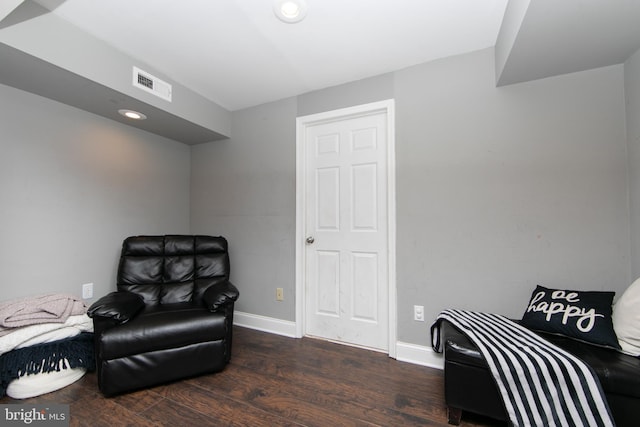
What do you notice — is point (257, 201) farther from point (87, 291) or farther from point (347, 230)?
point (87, 291)

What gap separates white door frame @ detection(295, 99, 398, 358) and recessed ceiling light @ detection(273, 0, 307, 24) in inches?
33.4

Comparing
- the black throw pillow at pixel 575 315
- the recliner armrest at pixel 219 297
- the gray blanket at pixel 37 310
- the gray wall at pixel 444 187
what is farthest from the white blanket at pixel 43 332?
the black throw pillow at pixel 575 315

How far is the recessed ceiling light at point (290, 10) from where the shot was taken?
145cm

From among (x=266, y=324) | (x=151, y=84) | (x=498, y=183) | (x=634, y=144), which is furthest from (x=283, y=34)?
(x=266, y=324)

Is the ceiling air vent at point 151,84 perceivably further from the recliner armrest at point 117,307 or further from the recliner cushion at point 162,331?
the recliner cushion at point 162,331

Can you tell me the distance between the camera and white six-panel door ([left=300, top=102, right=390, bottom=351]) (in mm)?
2160

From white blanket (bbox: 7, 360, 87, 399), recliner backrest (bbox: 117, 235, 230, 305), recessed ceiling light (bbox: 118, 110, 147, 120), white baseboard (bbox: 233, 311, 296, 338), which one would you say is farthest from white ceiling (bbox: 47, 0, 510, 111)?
white baseboard (bbox: 233, 311, 296, 338)

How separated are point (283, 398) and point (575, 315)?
5.58 ft

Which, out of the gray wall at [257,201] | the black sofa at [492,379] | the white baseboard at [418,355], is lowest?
the white baseboard at [418,355]

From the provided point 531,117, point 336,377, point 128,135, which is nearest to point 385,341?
point 336,377

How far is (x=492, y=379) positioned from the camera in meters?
1.25

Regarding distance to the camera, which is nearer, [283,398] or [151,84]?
[283,398]

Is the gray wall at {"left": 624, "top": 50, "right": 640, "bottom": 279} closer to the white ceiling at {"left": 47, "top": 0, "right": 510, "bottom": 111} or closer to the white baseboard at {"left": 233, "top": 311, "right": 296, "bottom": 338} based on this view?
the white ceiling at {"left": 47, "top": 0, "right": 510, "bottom": 111}

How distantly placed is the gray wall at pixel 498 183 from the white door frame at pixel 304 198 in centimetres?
5
